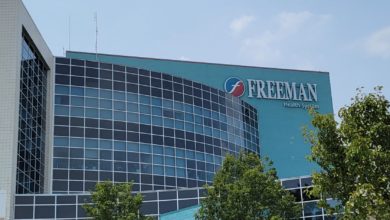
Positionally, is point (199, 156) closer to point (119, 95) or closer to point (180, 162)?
point (180, 162)

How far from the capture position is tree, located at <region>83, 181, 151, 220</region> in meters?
35.2

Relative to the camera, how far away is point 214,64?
284 feet

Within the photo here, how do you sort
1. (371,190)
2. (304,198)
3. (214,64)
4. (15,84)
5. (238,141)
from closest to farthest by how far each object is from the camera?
(371,190)
(304,198)
(15,84)
(238,141)
(214,64)

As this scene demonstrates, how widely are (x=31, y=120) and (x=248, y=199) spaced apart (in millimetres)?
27064

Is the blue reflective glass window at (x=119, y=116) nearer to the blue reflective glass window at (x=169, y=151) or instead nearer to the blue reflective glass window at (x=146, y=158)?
the blue reflective glass window at (x=146, y=158)

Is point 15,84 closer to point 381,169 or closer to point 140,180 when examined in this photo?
point 140,180

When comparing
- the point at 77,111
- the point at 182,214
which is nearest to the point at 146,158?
the point at 77,111

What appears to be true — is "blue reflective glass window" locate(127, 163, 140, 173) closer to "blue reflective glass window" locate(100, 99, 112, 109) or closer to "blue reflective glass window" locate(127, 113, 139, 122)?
"blue reflective glass window" locate(127, 113, 139, 122)

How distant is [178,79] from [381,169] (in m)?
48.8

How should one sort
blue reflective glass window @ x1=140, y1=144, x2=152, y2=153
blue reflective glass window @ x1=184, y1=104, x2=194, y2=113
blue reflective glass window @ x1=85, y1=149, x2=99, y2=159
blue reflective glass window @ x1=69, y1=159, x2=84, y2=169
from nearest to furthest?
blue reflective glass window @ x1=69, y1=159, x2=84, y2=169 → blue reflective glass window @ x1=85, y1=149, x2=99, y2=159 → blue reflective glass window @ x1=140, y1=144, x2=152, y2=153 → blue reflective glass window @ x1=184, y1=104, x2=194, y2=113

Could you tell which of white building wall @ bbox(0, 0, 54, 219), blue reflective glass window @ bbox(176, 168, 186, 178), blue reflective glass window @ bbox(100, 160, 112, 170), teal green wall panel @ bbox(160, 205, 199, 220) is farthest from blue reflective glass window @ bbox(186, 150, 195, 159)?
white building wall @ bbox(0, 0, 54, 219)

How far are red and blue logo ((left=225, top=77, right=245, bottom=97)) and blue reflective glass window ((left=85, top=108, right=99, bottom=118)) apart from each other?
28.6 metres

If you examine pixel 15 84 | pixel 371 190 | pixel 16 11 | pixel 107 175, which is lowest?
pixel 371 190

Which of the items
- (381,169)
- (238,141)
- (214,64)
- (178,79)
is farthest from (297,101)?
(381,169)
